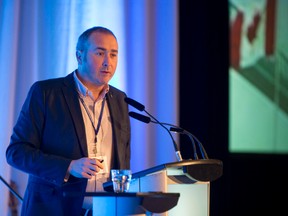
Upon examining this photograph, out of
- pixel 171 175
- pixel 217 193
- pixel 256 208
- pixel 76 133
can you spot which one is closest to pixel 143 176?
pixel 171 175

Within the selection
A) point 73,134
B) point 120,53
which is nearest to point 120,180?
point 73,134

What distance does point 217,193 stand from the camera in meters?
4.24

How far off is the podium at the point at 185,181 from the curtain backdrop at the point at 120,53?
1191 mm

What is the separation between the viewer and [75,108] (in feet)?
9.52

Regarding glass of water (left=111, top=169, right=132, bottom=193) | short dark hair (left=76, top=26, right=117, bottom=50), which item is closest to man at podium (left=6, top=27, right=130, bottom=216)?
short dark hair (left=76, top=26, right=117, bottom=50)

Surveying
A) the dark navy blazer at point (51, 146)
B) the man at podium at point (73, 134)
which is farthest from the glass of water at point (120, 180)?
the dark navy blazer at point (51, 146)

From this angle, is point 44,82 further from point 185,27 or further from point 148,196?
point 185,27

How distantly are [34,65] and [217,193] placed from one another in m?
1.73

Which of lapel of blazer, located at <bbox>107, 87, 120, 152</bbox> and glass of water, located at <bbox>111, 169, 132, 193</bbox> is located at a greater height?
lapel of blazer, located at <bbox>107, 87, 120, 152</bbox>

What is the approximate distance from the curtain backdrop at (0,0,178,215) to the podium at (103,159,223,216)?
1.19 m

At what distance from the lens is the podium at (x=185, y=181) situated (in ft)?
7.86

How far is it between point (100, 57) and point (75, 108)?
0.31m

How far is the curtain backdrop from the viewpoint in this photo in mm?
3465

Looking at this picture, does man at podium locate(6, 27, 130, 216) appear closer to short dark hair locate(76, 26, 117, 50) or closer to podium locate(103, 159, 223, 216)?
short dark hair locate(76, 26, 117, 50)
